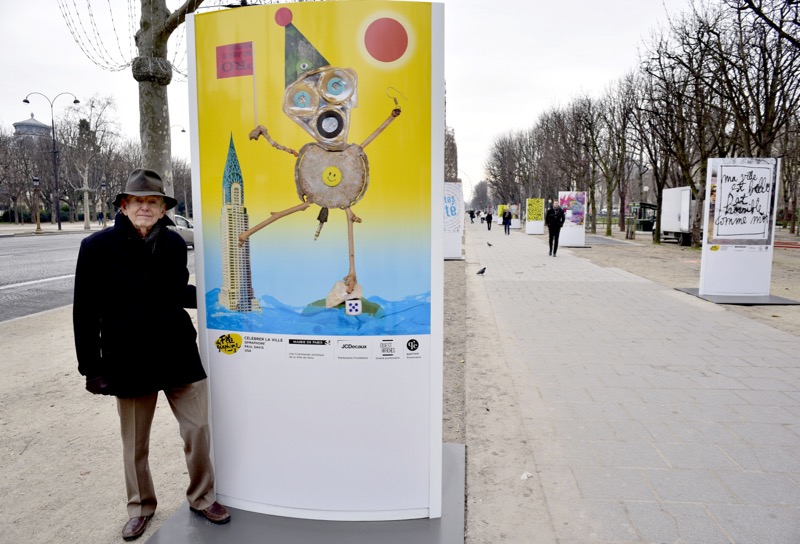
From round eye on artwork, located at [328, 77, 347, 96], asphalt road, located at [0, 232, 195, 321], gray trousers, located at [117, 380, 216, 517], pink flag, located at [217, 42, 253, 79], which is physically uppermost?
pink flag, located at [217, 42, 253, 79]

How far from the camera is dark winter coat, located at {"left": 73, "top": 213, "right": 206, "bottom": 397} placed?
111 inches

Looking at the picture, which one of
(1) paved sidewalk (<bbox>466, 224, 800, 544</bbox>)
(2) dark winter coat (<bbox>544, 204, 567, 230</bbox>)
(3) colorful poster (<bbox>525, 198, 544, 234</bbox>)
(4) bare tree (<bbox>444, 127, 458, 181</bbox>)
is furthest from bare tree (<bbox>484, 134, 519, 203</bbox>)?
(1) paved sidewalk (<bbox>466, 224, 800, 544</bbox>)

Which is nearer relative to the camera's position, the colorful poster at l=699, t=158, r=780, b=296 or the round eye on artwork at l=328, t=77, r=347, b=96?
the round eye on artwork at l=328, t=77, r=347, b=96

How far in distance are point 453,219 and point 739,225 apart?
31.7ft

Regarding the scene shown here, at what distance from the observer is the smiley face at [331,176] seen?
2.81m

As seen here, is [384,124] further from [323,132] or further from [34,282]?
[34,282]

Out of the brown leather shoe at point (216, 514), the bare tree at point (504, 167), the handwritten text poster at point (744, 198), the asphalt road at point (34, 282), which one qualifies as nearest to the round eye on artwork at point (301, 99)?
the brown leather shoe at point (216, 514)

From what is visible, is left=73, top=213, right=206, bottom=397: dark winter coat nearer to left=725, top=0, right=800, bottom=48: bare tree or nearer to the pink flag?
the pink flag

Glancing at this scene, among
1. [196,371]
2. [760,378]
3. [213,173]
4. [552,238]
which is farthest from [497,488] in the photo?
[552,238]

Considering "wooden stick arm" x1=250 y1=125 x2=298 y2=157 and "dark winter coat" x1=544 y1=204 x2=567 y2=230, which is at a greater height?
"wooden stick arm" x1=250 y1=125 x2=298 y2=157

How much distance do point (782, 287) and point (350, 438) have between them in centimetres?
1378

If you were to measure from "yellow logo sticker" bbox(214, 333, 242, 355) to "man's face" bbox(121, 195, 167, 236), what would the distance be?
2.34ft

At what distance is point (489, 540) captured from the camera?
2938mm

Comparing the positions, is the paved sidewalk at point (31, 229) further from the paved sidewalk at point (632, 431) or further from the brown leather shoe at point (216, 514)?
the brown leather shoe at point (216, 514)
